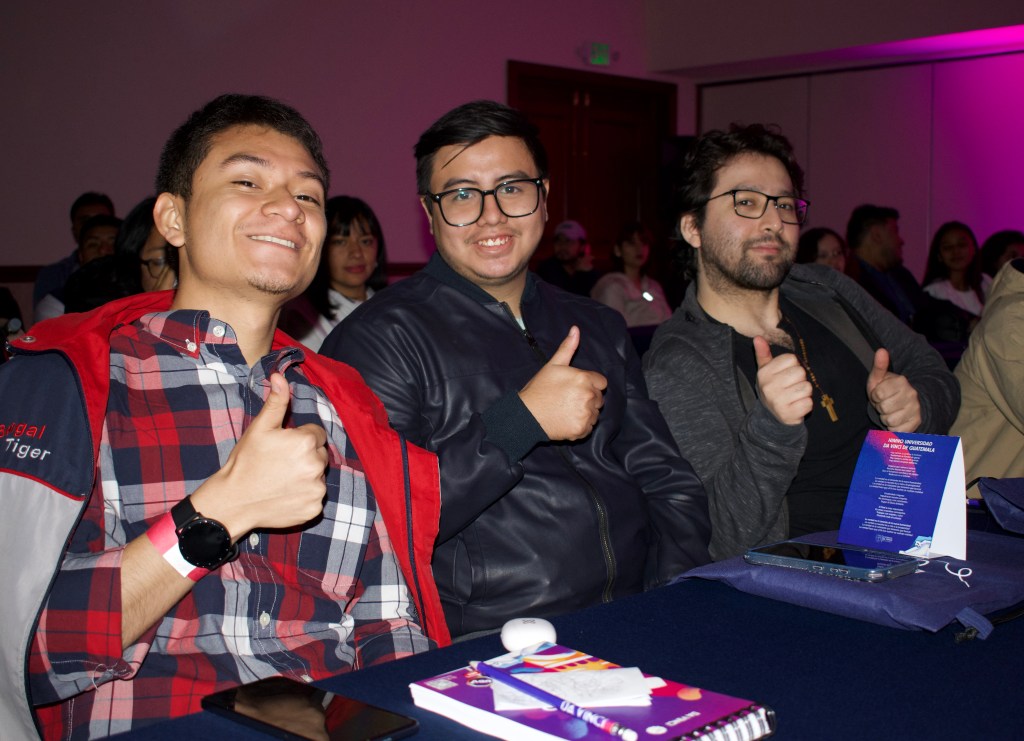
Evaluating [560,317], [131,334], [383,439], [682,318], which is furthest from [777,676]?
[682,318]

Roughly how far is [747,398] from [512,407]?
0.67 m

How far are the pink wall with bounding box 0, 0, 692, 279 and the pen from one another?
17.6 feet

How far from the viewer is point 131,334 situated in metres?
1.47

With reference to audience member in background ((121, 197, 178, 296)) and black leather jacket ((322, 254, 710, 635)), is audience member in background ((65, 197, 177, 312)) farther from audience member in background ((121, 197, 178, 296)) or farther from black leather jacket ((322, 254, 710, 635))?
black leather jacket ((322, 254, 710, 635))

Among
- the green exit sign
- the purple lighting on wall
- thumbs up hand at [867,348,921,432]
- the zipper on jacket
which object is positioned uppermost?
the green exit sign

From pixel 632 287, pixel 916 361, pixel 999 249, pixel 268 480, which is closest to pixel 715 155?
pixel 916 361

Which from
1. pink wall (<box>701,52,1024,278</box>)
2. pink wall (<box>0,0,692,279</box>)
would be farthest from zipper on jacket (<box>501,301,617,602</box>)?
pink wall (<box>701,52,1024,278</box>)

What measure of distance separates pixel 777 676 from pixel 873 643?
0.17 metres

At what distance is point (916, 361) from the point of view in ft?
8.20

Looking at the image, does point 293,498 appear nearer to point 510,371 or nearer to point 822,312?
point 510,371

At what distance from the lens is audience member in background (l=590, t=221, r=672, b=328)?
6695 millimetres

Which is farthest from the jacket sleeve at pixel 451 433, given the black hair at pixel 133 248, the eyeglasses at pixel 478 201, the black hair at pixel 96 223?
the black hair at pixel 96 223

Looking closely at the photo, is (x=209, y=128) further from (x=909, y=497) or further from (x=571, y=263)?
(x=571, y=263)

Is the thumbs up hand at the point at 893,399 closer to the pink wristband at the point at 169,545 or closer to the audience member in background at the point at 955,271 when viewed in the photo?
the pink wristband at the point at 169,545
